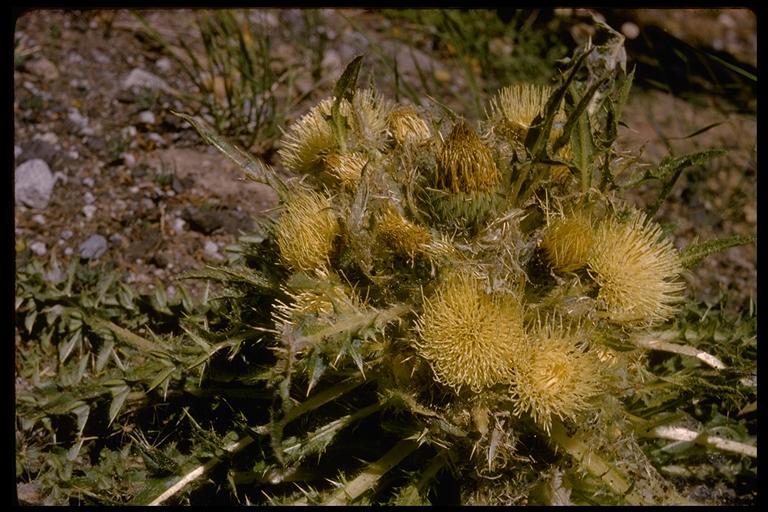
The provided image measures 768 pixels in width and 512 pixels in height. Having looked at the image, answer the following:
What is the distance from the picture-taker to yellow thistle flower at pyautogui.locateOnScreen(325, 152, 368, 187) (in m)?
2.53

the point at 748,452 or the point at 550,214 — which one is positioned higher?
A: the point at 550,214

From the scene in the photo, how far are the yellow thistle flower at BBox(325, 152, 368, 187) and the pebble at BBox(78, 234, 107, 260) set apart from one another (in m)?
1.82

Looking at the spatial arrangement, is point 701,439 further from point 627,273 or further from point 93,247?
point 93,247

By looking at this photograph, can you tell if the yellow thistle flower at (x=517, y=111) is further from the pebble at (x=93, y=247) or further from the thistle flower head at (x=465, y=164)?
the pebble at (x=93, y=247)

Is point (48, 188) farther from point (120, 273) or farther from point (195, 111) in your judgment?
point (195, 111)

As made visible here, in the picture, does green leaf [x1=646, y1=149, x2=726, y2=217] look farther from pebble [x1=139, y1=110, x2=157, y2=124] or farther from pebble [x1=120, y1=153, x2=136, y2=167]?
pebble [x1=139, y1=110, x2=157, y2=124]

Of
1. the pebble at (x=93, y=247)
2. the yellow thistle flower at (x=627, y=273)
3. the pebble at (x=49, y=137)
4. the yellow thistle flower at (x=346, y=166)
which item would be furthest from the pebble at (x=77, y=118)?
the yellow thistle flower at (x=627, y=273)

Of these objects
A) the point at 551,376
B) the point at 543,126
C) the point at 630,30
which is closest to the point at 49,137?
the point at 543,126

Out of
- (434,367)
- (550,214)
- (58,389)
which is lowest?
(58,389)

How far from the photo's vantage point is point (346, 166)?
2549 millimetres

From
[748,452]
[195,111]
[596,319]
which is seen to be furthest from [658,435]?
[195,111]

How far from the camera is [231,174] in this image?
439cm

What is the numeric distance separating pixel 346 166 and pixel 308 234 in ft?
0.95
